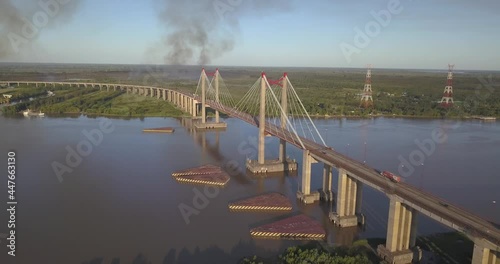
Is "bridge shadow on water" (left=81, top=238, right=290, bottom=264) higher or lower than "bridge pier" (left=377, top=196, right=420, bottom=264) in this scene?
lower

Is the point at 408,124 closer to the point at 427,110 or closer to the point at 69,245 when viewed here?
the point at 427,110

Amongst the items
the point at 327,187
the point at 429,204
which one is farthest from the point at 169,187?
the point at 429,204

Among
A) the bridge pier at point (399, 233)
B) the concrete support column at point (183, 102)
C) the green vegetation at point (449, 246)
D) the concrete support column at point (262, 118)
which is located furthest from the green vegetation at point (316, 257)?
the concrete support column at point (183, 102)

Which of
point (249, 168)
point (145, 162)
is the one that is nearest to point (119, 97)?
point (145, 162)

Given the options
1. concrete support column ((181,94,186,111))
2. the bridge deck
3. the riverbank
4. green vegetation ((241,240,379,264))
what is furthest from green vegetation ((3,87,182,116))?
green vegetation ((241,240,379,264))

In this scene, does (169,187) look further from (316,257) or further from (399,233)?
(399,233)

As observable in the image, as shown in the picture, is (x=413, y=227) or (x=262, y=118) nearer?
(x=413, y=227)

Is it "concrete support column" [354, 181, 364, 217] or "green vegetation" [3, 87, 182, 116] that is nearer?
"concrete support column" [354, 181, 364, 217]

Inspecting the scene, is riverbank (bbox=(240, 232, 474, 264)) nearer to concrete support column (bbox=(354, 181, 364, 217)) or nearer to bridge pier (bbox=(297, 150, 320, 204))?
concrete support column (bbox=(354, 181, 364, 217))
